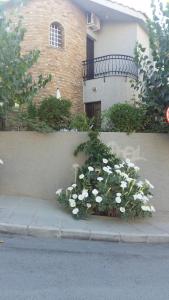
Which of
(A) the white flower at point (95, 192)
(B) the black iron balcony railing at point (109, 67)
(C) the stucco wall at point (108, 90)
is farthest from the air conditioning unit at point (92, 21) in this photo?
(A) the white flower at point (95, 192)

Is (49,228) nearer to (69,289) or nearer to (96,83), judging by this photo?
(69,289)

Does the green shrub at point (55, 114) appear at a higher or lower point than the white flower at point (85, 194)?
higher

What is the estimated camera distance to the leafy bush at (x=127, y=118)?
9.70 metres

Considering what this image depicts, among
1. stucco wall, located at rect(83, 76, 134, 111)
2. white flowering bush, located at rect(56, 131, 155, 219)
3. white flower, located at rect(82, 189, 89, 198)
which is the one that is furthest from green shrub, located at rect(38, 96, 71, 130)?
stucco wall, located at rect(83, 76, 134, 111)

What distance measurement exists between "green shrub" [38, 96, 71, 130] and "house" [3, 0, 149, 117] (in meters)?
3.95

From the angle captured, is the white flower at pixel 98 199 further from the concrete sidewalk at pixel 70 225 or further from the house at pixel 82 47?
the house at pixel 82 47

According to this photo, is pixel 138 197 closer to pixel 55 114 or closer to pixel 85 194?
pixel 85 194

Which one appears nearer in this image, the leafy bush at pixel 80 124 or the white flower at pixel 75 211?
the white flower at pixel 75 211

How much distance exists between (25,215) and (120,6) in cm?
1060

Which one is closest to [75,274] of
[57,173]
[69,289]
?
[69,289]

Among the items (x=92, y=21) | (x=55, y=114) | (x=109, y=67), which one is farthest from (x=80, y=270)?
(x=92, y=21)

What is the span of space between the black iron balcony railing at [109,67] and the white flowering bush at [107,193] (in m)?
7.63

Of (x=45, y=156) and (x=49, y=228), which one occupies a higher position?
(x=45, y=156)

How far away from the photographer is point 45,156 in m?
9.91
